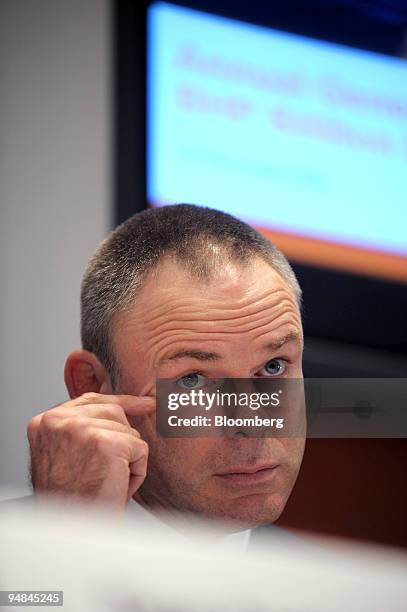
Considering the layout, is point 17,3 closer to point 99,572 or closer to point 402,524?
point 402,524

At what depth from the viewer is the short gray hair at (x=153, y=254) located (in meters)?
1.04

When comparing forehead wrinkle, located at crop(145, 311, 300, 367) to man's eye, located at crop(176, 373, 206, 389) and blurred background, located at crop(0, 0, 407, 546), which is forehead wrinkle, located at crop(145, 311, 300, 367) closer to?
man's eye, located at crop(176, 373, 206, 389)

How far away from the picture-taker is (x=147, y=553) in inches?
20.6

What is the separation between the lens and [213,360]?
96cm

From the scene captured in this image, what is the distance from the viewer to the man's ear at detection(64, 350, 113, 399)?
104 cm

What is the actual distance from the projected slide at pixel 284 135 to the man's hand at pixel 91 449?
51.7 inches

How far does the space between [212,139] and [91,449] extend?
152 centimetres

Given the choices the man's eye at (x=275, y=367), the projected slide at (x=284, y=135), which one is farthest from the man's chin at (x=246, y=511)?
the projected slide at (x=284, y=135)

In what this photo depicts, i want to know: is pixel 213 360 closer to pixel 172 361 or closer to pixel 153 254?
pixel 172 361

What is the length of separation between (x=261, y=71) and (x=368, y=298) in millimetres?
598

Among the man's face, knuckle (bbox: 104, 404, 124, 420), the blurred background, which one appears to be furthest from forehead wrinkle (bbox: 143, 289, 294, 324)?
the blurred background

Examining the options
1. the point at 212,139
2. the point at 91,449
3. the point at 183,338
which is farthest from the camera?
the point at 212,139

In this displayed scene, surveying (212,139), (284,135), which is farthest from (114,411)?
(284,135)

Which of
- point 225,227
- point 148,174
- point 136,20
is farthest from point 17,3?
point 225,227
